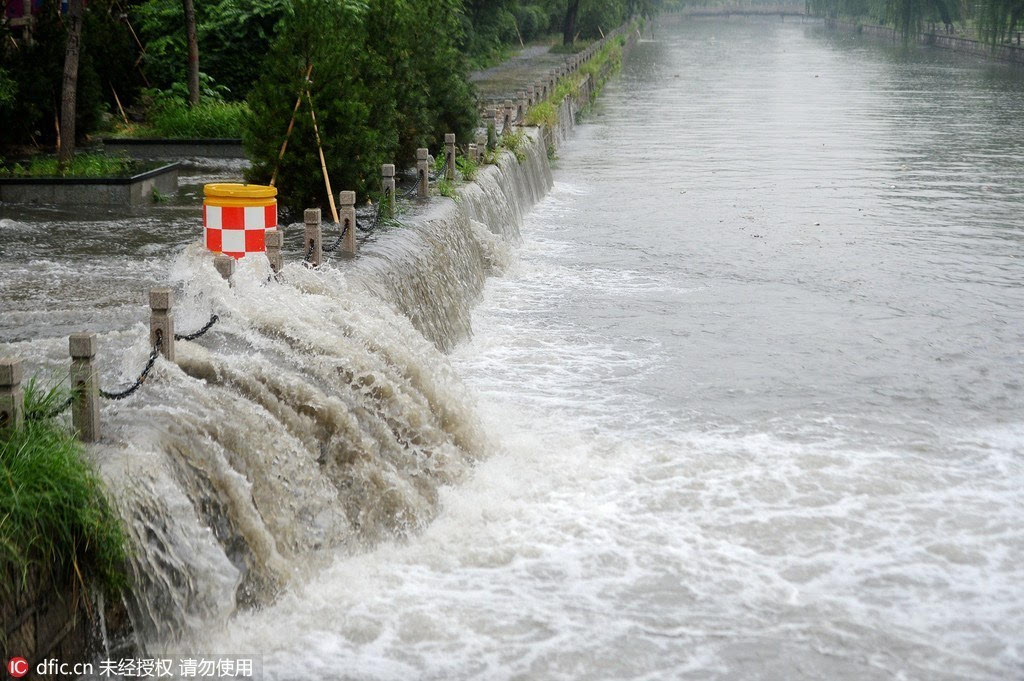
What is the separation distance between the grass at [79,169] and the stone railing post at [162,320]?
7.98 meters

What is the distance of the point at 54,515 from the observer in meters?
6.27

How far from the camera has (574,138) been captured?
34.6 metres

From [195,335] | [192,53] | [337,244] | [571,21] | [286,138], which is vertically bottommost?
[195,335]

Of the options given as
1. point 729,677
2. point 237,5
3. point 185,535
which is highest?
point 237,5

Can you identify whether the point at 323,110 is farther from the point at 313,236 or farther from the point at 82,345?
the point at 82,345

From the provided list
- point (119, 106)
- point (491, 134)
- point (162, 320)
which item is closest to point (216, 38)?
point (119, 106)

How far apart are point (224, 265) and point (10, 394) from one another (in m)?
3.40

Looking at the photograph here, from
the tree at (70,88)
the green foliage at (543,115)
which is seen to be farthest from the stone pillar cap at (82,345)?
the green foliage at (543,115)

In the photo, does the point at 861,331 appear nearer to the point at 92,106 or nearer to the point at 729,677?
the point at 729,677

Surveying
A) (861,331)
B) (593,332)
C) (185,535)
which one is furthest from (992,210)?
(185,535)

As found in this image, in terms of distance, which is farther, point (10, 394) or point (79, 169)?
point (79, 169)

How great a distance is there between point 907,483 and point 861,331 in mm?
4994

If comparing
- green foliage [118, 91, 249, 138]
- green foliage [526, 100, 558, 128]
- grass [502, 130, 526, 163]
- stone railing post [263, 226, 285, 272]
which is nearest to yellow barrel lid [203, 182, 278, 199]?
stone railing post [263, 226, 285, 272]

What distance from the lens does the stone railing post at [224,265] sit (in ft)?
32.1
